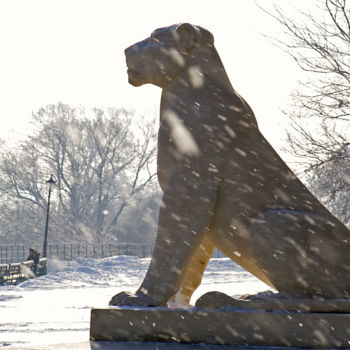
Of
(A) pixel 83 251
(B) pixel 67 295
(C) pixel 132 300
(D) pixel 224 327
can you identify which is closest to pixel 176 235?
(C) pixel 132 300

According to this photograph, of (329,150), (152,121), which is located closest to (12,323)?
(329,150)

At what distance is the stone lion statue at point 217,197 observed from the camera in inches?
154

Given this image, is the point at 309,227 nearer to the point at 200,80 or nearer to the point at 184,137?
the point at 184,137

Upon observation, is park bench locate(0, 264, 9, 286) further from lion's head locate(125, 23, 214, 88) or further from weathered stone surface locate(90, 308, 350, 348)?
weathered stone surface locate(90, 308, 350, 348)

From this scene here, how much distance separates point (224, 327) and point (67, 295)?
14.7m

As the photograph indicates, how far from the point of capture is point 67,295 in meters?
17.8

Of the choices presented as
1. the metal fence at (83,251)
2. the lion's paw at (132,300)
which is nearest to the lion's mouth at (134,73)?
the lion's paw at (132,300)

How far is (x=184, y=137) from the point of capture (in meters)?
4.23

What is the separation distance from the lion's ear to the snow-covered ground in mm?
2266

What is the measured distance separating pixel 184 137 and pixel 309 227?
3.32 ft

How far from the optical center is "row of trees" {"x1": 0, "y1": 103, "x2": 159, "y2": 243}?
4438 cm

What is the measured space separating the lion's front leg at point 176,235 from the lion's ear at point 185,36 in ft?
2.98

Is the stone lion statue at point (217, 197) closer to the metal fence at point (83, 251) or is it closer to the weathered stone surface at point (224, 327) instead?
the weathered stone surface at point (224, 327)

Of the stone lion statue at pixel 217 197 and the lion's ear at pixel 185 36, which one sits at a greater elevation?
the lion's ear at pixel 185 36
